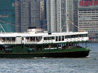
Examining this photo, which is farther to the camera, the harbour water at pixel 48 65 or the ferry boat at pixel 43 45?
the ferry boat at pixel 43 45

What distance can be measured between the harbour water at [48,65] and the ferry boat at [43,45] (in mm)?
2504

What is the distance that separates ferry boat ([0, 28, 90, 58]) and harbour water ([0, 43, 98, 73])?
2.50 metres

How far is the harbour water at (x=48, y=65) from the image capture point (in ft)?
192

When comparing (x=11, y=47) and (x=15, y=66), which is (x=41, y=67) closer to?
(x=15, y=66)

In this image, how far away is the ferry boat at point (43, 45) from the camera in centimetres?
7494

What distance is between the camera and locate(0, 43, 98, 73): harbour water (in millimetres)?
58562

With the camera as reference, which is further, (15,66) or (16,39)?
(16,39)

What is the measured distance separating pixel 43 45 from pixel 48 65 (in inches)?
471

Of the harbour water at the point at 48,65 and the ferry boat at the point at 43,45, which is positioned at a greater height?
the ferry boat at the point at 43,45

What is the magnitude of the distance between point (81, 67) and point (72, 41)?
14.1 meters

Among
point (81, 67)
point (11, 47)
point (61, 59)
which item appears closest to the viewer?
point (81, 67)

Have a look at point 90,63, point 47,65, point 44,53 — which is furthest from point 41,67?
point 44,53

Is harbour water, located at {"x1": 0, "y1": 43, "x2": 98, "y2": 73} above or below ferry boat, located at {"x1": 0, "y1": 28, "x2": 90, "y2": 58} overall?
below

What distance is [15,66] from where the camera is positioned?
63.1 metres
